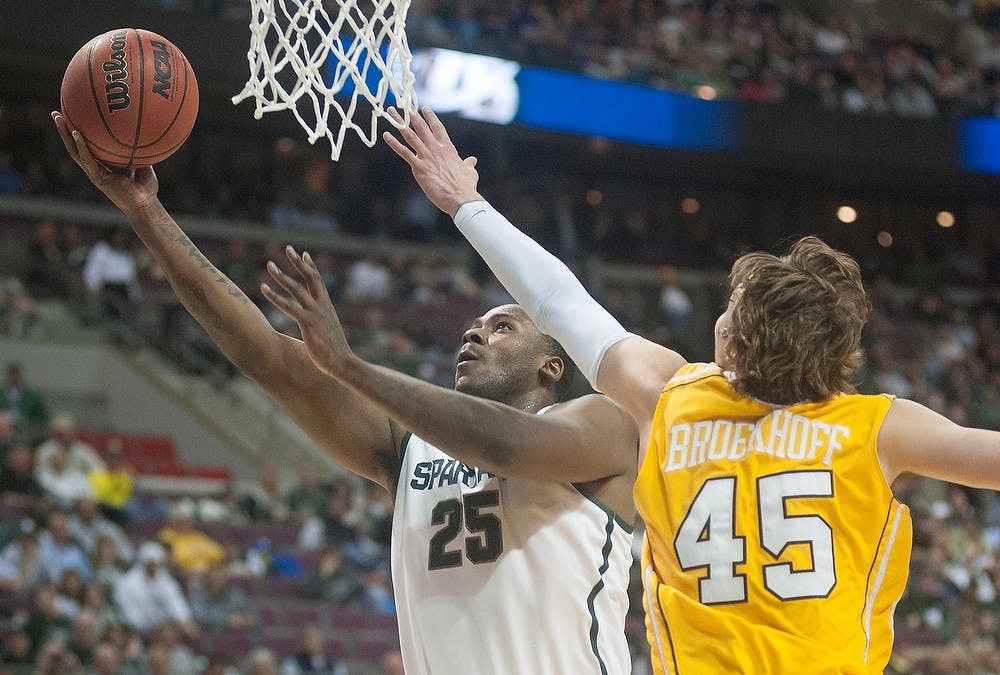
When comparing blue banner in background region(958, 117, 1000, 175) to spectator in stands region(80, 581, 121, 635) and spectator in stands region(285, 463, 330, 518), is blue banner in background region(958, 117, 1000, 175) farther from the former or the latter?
spectator in stands region(80, 581, 121, 635)

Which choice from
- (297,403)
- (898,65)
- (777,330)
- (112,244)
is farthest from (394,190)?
(777,330)

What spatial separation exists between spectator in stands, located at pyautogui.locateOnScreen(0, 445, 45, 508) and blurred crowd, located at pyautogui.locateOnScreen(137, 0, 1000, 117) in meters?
6.28

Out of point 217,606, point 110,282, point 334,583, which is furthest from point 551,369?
point 110,282

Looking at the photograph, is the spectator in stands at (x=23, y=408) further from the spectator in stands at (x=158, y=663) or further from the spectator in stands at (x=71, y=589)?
the spectator in stands at (x=158, y=663)

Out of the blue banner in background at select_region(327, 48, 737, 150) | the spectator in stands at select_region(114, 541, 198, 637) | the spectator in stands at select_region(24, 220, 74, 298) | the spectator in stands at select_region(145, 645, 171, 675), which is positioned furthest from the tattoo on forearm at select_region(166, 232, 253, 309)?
→ the blue banner in background at select_region(327, 48, 737, 150)

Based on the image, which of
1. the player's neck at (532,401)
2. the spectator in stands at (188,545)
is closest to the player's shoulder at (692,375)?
the player's neck at (532,401)

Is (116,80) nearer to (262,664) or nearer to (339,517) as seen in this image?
(262,664)

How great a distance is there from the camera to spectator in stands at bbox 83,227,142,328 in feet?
43.7

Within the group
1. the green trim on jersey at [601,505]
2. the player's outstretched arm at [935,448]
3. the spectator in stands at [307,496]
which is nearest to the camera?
the player's outstretched arm at [935,448]

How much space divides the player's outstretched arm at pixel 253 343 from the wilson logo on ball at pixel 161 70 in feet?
0.76

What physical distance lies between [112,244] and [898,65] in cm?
1129

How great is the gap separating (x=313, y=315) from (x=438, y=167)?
50cm

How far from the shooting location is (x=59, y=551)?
28.4 feet

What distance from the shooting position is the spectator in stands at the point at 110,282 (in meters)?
13.3
